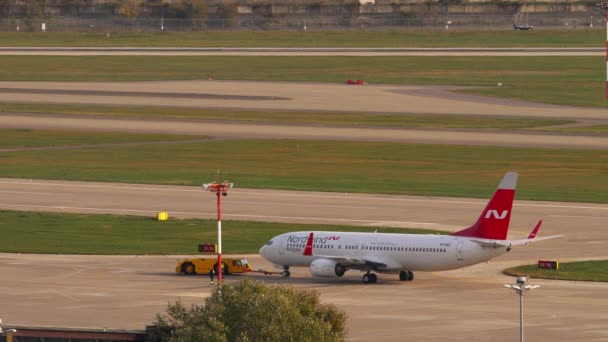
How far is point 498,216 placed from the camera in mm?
92000

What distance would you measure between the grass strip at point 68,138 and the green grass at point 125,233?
164 ft

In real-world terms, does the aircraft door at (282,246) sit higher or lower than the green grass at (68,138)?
lower

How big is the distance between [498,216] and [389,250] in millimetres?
7193

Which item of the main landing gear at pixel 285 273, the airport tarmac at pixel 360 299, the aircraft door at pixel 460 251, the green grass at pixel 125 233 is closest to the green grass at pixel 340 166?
the green grass at pixel 125 233

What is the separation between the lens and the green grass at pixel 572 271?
95188 millimetres

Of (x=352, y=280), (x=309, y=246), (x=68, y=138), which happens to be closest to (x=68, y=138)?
(x=68, y=138)

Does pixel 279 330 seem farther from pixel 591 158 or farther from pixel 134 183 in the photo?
pixel 591 158

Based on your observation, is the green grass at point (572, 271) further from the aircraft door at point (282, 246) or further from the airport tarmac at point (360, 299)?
the aircraft door at point (282, 246)

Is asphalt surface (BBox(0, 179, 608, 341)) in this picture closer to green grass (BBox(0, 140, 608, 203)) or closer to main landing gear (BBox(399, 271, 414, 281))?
main landing gear (BBox(399, 271, 414, 281))

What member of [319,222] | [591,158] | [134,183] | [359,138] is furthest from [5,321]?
[359,138]

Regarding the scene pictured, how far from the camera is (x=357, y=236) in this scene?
97.5 m

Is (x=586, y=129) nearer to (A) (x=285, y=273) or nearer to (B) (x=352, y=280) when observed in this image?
(A) (x=285, y=273)

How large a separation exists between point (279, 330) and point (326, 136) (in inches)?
4845

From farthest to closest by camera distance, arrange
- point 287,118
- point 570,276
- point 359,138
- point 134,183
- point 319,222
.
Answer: point 287,118, point 359,138, point 134,183, point 319,222, point 570,276
